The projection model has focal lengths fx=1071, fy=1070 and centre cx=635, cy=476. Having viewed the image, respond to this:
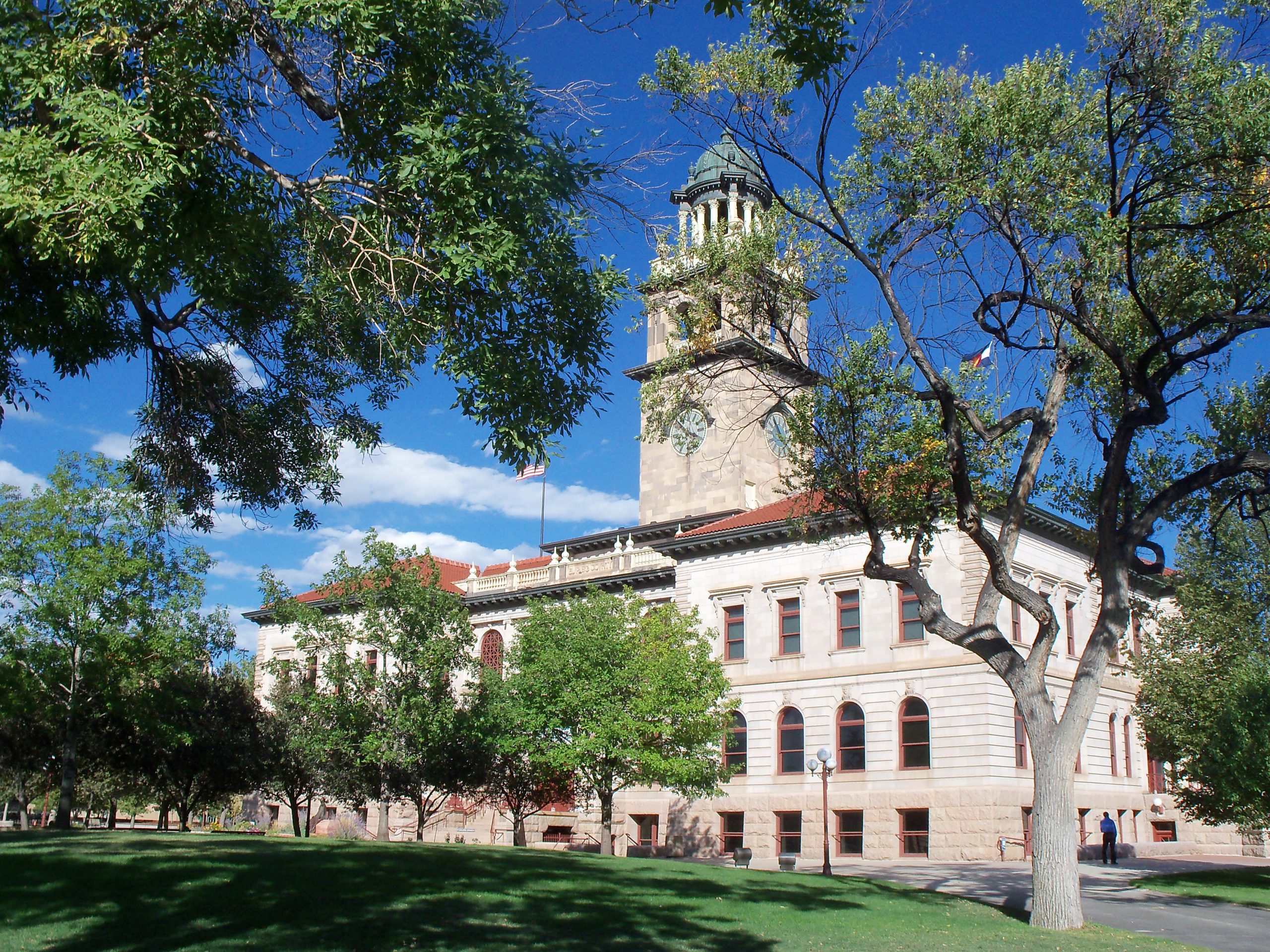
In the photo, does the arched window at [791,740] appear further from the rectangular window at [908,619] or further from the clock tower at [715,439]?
the clock tower at [715,439]

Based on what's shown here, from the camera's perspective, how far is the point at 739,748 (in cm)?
4100

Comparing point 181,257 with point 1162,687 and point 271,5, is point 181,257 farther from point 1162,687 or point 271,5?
point 1162,687

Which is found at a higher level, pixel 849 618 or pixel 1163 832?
pixel 849 618

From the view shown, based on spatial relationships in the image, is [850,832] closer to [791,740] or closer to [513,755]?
[791,740]

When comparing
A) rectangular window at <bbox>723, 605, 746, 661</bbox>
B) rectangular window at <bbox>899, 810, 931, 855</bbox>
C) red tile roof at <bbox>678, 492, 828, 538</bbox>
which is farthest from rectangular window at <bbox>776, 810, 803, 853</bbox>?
red tile roof at <bbox>678, 492, 828, 538</bbox>

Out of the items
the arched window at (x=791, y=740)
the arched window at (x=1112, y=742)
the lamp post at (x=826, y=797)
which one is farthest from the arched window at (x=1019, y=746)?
the arched window at (x=791, y=740)

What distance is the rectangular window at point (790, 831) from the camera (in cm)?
3825

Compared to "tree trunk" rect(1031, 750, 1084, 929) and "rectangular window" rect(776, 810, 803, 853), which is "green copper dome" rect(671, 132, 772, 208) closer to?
"rectangular window" rect(776, 810, 803, 853)

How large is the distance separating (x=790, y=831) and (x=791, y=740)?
10.6ft

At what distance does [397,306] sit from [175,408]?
475 centimetres

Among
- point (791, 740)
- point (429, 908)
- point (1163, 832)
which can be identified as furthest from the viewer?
point (1163, 832)

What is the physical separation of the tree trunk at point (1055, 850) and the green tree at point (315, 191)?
10.5 meters

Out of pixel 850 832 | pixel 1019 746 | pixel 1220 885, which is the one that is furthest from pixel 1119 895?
pixel 850 832

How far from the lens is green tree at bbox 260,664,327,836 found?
34250mm
